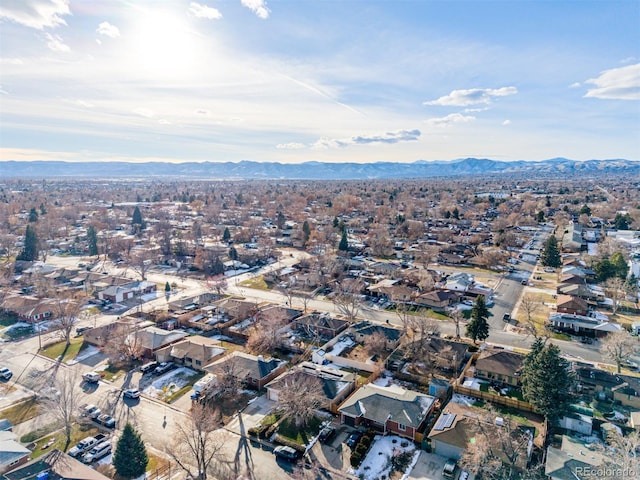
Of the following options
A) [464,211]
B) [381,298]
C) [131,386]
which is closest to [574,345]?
[381,298]

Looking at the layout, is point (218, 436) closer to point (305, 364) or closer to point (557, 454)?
point (305, 364)

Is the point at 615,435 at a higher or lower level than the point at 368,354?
higher

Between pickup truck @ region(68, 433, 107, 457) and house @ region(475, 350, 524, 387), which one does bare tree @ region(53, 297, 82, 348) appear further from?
house @ region(475, 350, 524, 387)

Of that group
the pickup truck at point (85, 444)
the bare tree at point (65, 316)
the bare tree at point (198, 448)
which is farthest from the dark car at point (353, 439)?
the bare tree at point (65, 316)

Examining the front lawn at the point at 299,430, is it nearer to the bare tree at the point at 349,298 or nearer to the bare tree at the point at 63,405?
the bare tree at the point at 63,405

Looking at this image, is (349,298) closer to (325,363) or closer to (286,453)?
(325,363)
